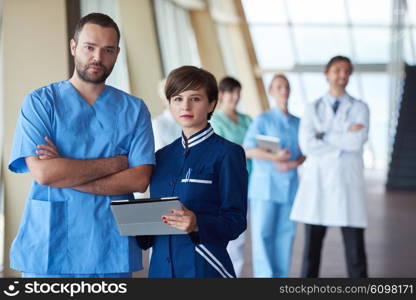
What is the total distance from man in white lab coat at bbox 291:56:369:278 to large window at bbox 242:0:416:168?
14.6 m

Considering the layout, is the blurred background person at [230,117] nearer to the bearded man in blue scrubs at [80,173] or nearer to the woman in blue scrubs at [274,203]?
the woman in blue scrubs at [274,203]

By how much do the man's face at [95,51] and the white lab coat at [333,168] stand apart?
2.36m

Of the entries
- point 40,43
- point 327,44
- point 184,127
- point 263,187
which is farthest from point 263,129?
point 327,44

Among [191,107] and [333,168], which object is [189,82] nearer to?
[191,107]

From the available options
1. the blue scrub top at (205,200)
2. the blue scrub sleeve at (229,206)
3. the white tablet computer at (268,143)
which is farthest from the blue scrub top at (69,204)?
the white tablet computer at (268,143)

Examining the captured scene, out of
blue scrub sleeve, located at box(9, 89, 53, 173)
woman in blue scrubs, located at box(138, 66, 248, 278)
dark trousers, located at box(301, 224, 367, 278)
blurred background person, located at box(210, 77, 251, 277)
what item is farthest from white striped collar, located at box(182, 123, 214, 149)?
blurred background person, located at box(210, 77, 251, 277)

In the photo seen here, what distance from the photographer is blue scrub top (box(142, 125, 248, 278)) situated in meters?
2.11

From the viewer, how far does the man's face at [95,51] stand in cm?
216

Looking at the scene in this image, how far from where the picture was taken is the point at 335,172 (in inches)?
168

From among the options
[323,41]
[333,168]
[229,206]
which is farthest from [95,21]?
[323,41]

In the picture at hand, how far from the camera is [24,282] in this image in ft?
7.29

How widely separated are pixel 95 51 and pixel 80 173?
Result: 39 cm

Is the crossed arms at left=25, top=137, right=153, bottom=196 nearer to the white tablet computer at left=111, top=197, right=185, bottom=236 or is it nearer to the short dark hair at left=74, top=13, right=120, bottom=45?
the white tablet computer at left=111, top=197, right=185, bottom=236

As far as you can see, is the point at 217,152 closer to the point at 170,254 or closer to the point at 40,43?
the point at 170,254
